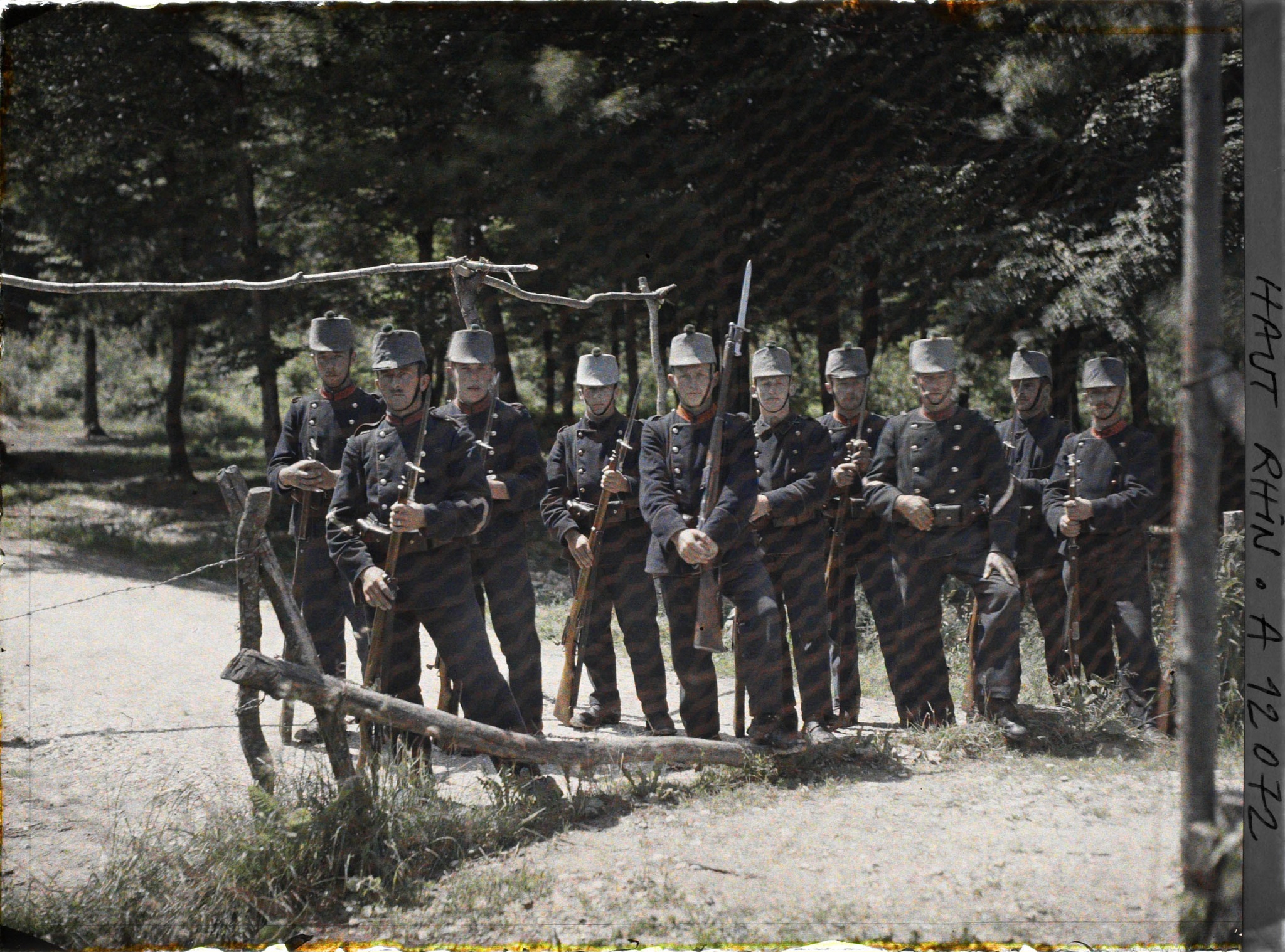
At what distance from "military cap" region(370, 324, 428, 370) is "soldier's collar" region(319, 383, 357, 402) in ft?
2.87

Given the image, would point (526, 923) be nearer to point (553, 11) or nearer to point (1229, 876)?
point (1229, 876)

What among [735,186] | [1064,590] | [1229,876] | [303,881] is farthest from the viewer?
[735,186]

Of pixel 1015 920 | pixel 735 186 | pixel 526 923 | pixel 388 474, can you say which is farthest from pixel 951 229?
pixel 526 923

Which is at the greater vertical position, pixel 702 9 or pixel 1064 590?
pixel 702 9

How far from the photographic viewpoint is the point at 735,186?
7.86 m

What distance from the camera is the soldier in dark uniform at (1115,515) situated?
5.58 m

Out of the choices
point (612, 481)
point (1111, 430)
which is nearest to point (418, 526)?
point (612, 481)

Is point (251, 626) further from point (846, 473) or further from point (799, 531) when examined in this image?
point (846, 473)

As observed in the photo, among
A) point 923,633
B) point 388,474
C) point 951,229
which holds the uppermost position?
point 951,229

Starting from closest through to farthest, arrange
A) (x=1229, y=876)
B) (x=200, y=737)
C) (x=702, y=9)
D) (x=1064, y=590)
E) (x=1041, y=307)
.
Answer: (x=1229, y=876)
(x=702, y=9)
(x=200, y=737)
(x=1064, y=590)
(x=1041, y=307)

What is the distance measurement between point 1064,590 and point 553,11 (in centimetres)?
395

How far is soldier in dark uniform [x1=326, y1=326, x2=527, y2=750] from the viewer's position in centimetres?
454

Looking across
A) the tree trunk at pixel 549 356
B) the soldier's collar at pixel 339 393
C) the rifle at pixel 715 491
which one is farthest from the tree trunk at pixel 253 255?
the rifle at pixel 715 491

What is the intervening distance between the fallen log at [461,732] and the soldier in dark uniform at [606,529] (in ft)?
3.08
